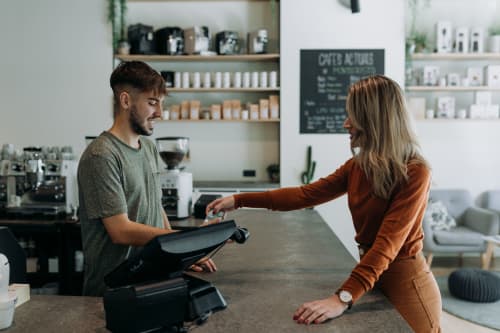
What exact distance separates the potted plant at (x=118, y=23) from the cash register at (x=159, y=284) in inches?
168

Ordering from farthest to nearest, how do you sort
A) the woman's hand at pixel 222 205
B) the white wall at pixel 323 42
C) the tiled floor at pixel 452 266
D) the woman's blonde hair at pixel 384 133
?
the white wall at pixel 323 42, the tiled floor at pixel 452 266, the woman's hand at pixel 222 205, the woman's blonde hair at pixel 384 133

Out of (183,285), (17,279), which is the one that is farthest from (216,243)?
(17,279)

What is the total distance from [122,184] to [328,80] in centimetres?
369

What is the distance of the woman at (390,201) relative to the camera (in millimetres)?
1494

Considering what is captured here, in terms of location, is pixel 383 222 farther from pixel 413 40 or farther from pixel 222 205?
pixel 413 40

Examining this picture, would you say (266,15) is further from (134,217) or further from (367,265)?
(367,265)

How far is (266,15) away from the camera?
5285 millimetres

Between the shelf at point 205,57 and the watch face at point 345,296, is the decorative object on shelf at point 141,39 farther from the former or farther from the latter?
the watch face at point 345,296

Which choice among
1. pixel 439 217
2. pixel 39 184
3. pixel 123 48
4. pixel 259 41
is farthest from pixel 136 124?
pixel 439 217

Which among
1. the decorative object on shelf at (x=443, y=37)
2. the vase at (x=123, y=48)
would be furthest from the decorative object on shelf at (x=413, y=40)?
the vase at (x=123, y=48)

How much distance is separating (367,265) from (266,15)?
431cm

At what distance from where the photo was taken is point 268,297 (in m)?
1.50

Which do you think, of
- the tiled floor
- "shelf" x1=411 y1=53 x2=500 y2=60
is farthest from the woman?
"shelf" x1=411 y1=53 x2=500 y2=60

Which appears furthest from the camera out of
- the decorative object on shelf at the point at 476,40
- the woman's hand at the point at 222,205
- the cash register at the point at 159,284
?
the decorative object on shelf at the point at 476,40
